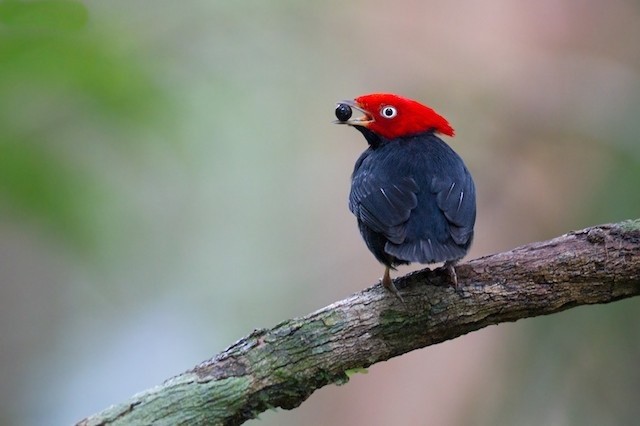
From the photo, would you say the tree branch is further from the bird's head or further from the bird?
the bird's head

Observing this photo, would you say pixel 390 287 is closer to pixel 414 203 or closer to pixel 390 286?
pixel 390 286

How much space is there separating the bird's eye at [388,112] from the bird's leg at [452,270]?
131 cm

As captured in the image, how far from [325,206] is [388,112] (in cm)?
337

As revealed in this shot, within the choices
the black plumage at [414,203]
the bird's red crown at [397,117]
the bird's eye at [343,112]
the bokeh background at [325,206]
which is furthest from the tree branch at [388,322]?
the bokeh background at [325,206]

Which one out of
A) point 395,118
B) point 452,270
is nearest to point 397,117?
point 395,118

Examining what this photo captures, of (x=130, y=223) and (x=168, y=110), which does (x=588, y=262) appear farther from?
(x=130, y=223)

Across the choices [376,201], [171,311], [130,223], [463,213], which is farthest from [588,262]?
[171,311]

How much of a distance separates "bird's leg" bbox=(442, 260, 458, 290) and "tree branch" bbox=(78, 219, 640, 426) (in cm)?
3

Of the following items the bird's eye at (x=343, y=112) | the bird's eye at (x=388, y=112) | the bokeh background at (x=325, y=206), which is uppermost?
the bird's eye at (x=343, y=112)

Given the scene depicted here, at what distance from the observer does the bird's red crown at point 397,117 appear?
14.3 feet

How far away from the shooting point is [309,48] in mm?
7207

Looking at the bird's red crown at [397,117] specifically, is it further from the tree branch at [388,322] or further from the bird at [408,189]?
the tree branch at [388,322]

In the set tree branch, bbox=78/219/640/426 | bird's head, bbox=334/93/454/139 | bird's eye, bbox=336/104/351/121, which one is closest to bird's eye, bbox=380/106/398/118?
bird's head, bbox=334/93/454/139

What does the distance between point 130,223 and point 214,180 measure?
1729 millimetres
